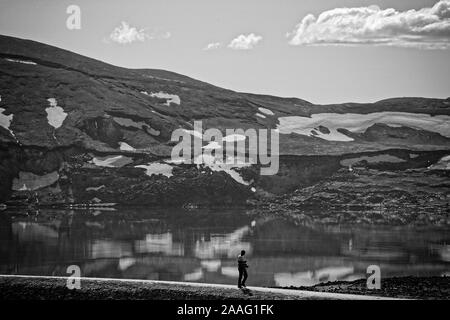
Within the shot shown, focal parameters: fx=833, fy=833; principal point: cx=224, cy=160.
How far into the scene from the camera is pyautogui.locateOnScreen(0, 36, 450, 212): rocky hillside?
13488 centimetres

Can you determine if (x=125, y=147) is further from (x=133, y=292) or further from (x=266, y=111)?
(x=133, y=292)

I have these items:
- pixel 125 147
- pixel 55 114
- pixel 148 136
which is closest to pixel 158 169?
pixel 125 147

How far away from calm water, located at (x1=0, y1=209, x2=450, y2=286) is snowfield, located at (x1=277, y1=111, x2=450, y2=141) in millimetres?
69218

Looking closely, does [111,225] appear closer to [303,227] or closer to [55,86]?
[303,227]

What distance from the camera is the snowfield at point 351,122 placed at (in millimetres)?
176000

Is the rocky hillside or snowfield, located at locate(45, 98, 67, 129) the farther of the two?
snowfield, located at locate(45, 98, 67, 129)

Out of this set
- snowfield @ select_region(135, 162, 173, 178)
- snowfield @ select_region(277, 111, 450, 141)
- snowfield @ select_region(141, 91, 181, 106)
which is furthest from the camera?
snowfield @ select_region(141, 91, 181, 106)

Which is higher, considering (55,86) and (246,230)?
(55,86)

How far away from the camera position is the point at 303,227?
3883 inches

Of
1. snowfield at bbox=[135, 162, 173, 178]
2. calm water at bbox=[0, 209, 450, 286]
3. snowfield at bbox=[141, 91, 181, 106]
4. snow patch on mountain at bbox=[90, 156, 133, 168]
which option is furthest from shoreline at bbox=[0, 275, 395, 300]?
snowfield at bbox=[141, 91, 181, 106]

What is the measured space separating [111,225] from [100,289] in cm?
5775

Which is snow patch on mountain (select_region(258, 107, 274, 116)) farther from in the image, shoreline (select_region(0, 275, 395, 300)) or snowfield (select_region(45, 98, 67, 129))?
shoreline (select_region(0, 275, 395, 300))
